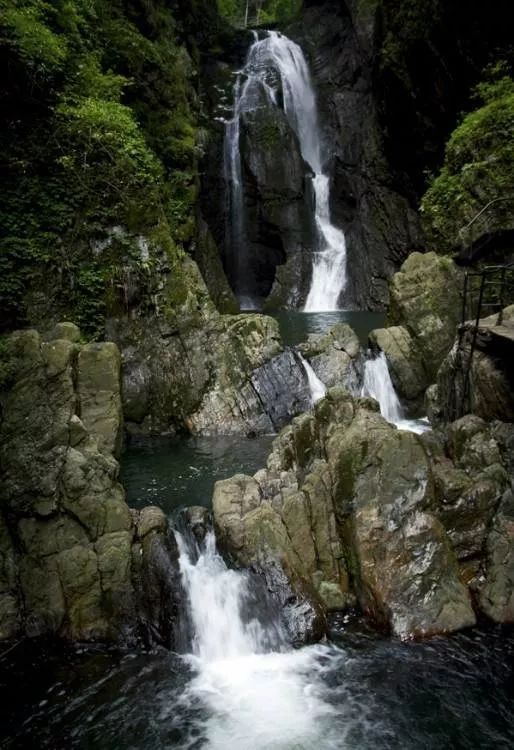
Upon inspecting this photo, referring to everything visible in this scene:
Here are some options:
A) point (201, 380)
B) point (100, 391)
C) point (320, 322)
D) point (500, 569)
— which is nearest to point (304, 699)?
point (500, 569)

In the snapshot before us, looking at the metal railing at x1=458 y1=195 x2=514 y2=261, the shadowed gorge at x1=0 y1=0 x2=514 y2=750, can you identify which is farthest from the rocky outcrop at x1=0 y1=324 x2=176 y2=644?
the metal railing at x1=458 y1=195 x2=514 y2=261

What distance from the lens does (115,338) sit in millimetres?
14609

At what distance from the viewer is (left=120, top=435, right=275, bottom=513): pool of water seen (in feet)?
35.0

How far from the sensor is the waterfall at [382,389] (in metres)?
14.7

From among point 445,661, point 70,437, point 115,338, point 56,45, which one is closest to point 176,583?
point 70,437

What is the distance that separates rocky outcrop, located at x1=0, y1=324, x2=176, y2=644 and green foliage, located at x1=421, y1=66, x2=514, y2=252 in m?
12.2

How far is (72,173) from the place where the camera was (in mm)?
14281

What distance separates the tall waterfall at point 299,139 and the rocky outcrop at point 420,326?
14437 millimetres

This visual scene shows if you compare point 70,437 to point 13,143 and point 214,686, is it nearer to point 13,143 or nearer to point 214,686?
point 214,686

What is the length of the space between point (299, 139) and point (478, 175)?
20.2 metres

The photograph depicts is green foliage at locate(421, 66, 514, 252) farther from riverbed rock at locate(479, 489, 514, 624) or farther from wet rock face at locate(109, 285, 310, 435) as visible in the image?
riverbed rock at locate(479, 489, 514, 624)

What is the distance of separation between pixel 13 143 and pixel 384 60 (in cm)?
1872

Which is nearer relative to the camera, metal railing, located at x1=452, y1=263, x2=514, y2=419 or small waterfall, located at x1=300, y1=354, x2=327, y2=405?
metal railing, located at x1=452, y1=263, x2=514, y2=419

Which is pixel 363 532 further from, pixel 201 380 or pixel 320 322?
pixel 320 322
